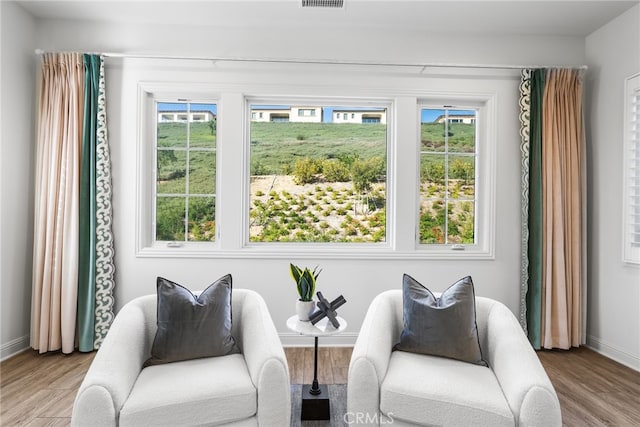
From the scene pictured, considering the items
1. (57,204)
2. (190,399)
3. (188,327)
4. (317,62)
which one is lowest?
(190,399)

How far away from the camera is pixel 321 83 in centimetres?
339

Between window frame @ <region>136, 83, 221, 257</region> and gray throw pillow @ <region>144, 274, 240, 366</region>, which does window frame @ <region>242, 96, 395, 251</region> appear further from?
gray throw pillow @ <region>144, 274, 240, 366</region>

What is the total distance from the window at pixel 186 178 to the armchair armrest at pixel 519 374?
2.39 meters

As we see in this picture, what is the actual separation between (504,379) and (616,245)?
7.10ft

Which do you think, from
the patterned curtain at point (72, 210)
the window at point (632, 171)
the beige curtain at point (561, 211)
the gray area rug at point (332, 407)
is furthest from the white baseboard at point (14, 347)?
the window at point (632, 171)

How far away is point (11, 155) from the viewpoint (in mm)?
3068

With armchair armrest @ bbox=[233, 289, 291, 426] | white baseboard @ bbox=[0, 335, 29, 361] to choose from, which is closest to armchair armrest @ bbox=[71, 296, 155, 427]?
armchair armrest @ bbox=[233, 289, 291, 426]

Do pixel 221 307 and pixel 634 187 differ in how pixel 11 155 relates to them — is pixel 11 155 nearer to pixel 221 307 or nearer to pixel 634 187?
pixel 221 307

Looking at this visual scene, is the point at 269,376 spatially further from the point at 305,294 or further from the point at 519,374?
the point at 519,374

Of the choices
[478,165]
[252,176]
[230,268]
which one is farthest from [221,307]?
[478,165]

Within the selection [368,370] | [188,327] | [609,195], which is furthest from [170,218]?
[609,195]

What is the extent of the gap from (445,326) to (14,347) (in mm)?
3244

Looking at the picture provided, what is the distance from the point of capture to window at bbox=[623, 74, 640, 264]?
3072mm

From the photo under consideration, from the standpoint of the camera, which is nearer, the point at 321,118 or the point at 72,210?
the point at 72,210
